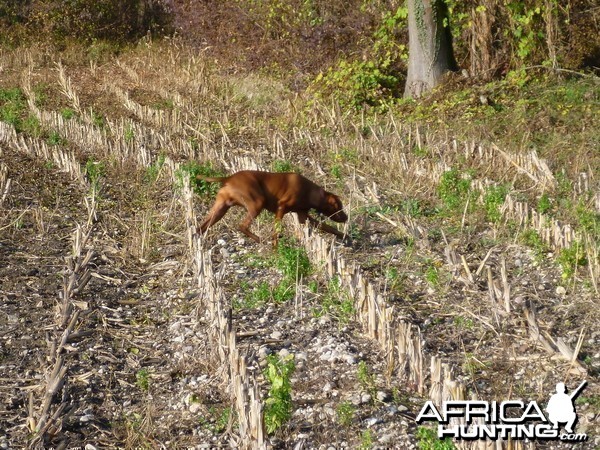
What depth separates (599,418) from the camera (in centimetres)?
486

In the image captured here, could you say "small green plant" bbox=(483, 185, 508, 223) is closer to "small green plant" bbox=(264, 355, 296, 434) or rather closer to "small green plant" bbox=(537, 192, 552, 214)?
"small green plant" bbox=(537, 192, 552, 214)

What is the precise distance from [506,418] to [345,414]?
0.92 m

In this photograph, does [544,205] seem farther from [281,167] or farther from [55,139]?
[55,139]

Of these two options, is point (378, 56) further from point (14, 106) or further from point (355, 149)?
point (14, 106)

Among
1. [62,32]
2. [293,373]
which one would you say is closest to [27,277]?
[293,373]

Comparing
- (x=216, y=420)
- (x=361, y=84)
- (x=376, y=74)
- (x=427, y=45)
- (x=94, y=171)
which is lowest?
(x=216, y=420)

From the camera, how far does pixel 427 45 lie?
14203 millimetres

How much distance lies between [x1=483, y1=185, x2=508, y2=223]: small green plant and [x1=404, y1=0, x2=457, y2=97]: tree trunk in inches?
223

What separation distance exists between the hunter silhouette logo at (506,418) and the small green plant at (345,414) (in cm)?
40

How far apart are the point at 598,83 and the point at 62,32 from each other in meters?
16.3

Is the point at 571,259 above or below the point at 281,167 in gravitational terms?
below

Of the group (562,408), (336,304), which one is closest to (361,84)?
(336,304)

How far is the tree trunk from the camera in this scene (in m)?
14.1

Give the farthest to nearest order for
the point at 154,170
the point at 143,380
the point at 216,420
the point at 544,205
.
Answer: the point at 154,170 < the point at 544,205 < the point at 143,380 < the point at 216,420
